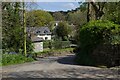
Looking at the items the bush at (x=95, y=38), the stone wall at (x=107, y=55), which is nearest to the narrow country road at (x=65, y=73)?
the stone wall at (x=107, y=55)

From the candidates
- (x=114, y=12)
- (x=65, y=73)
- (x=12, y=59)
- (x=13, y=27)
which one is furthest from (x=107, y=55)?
(x=13, y=27)

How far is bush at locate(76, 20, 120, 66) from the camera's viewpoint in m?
15.4

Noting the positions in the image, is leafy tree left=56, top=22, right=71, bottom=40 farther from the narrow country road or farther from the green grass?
the narrow country road

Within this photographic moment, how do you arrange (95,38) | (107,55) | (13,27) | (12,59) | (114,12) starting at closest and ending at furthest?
(107,55) < (95,38) < (114,12) < (12,59) < (13,27)

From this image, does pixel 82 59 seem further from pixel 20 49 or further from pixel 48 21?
pixel 48 21

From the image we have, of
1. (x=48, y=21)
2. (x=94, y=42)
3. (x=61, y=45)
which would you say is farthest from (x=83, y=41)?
(x=48, y=21)

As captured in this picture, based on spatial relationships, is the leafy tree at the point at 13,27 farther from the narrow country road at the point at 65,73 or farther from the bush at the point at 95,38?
the narrow country road at the point at 65,73

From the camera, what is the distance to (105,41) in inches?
622

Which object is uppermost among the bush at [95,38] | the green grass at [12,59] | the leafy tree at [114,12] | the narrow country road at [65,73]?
the leafy tree at [114,12]

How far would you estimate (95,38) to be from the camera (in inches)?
647

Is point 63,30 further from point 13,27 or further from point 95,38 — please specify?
point 95,38

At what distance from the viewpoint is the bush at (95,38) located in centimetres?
1538

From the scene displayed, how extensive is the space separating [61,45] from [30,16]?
16.5 m

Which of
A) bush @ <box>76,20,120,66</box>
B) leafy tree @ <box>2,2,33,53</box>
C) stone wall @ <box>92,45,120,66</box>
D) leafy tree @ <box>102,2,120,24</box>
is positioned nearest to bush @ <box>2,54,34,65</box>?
leafy tree @ <box>2,2,33,53</box>
